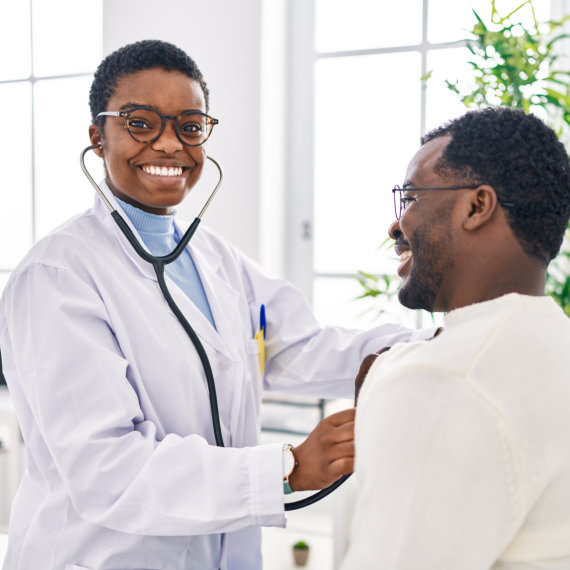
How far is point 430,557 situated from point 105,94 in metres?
0.87

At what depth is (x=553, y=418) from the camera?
24.7 inches

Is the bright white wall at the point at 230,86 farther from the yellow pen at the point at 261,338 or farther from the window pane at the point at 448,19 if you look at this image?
the yellow pen at the point at 261,338

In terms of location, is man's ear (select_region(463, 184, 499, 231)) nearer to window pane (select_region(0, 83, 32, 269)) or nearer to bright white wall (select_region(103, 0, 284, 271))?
bright white wall (select_region(103, 0, 284, 271))

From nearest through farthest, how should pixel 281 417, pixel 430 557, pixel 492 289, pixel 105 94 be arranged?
pixel 430 557, pixel 492 289, pixel 105 94, pixel 281 417

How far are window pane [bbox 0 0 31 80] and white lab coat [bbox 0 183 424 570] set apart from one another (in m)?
2.18

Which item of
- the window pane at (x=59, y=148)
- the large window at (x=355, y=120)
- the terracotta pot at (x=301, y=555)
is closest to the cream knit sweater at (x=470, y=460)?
the terracotta pot at (x=301, y=555)

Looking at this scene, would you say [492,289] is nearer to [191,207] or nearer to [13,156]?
[191,207]

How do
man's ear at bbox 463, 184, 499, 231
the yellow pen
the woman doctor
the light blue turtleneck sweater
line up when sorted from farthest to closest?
the yellow pen → the light blue turtleneck sweater → the woman doctor → man's ear at bbox 463, 184, 499, 231

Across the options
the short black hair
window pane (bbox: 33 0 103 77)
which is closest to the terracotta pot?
the short black hair

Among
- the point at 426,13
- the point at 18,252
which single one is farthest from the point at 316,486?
the point at 18,252

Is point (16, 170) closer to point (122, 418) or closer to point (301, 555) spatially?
point (301, 555)

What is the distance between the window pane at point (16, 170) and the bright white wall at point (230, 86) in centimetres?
89

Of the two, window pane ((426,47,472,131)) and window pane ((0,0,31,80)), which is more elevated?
window pane ((0,0,31,80))

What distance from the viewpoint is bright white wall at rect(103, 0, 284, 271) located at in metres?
2.25
